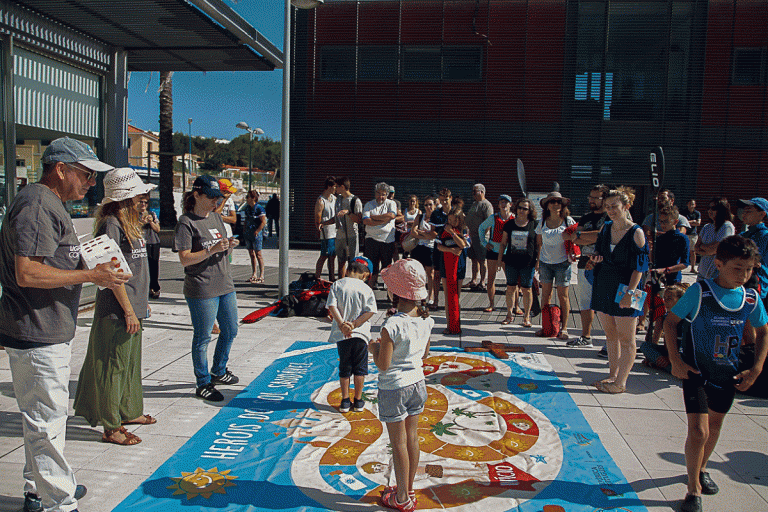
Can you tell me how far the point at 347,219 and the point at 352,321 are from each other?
5617mm

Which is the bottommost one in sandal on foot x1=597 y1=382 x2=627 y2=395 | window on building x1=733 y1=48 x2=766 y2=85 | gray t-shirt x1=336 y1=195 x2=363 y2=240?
sandal on foot x1=597 y1=382 x2=627 y2=395

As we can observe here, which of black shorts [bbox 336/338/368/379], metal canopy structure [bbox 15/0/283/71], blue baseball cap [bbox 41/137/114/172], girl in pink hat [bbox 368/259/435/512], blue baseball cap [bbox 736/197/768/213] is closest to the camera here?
blue baseball cap [bbox 41/137/114/172]

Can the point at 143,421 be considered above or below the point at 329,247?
below

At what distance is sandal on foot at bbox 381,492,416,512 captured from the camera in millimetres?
3354

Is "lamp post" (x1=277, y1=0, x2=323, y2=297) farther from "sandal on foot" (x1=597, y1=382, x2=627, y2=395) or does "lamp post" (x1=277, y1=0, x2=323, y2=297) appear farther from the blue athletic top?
the blue athletic top

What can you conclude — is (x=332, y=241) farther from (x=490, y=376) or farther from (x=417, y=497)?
(x=417, y=497)

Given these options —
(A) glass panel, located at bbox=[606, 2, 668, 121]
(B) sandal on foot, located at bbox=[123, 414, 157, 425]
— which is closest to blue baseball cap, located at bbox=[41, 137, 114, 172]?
(B) sandal on foot, located at bbox=[123, 414, 157, 425]

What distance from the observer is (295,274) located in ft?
43.4

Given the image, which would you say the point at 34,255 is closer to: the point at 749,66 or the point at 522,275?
the point at 522,275

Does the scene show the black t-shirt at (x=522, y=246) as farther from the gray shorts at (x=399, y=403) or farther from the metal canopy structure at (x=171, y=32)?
the gray shorts at (x=399, y=403)

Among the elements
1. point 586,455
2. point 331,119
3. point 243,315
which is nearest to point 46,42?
point 243,315

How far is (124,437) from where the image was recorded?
419 centimetres

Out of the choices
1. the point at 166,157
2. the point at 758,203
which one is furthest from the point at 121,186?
the point at 166,157

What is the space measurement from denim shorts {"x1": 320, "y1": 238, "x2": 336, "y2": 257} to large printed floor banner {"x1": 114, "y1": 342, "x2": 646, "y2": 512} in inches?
191
